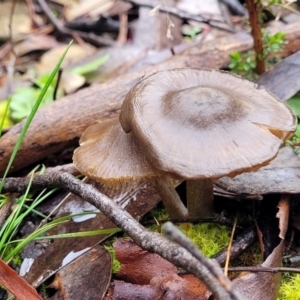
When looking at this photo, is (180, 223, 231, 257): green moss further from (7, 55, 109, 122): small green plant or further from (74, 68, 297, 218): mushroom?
(7, 55, 109, 122): small green plant

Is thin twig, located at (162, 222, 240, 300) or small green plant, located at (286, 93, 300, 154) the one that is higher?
thin twig, located at (162, 222, 240, 300)

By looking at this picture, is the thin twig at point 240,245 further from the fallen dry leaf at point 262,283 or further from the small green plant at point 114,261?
the small green plant at point 114,261

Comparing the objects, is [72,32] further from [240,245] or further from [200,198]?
[240,245]

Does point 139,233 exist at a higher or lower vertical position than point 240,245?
higher

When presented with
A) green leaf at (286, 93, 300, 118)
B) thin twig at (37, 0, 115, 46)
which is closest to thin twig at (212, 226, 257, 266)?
green leaf at (286, 93, 300, 118)

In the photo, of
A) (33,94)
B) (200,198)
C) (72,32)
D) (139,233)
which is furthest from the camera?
(72,32)

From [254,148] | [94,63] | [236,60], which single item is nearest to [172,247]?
[254,148]

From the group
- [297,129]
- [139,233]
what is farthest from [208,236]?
[297,129]
